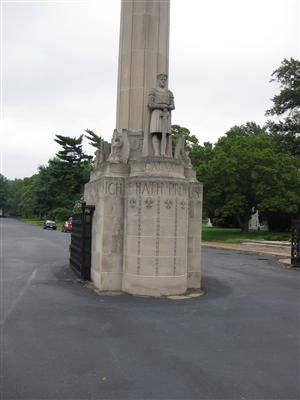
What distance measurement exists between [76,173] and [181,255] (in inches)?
2473

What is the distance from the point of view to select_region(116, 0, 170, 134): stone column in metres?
11.3

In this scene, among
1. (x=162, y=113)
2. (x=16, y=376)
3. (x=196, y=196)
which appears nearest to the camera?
(x=16, y=376)

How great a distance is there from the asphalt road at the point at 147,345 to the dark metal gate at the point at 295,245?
22.2ft

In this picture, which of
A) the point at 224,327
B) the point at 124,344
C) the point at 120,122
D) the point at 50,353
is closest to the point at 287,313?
the point at 224,327

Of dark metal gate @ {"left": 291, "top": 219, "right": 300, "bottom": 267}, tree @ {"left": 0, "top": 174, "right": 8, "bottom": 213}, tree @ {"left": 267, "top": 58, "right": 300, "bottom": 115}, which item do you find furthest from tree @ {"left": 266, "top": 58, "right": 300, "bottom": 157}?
tree @ {"left": 0, "top": 174, "right": 8, "bottom": 213}

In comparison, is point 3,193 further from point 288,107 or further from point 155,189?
point 155,189

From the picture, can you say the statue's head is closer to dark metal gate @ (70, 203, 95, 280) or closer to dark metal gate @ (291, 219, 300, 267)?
dark metal gate @ (70, 203, 95, 280)

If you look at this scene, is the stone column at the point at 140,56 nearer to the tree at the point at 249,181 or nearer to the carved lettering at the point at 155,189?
the carved lettering at the point at 155,189

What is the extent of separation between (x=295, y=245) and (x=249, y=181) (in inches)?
700

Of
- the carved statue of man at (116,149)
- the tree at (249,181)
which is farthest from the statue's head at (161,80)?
the tree at (249,181)

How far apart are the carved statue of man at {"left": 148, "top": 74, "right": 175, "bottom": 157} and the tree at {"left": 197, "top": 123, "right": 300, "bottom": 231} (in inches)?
904

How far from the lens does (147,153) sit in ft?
34.4

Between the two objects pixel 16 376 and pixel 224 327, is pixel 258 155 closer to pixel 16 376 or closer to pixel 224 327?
pixel 224 327

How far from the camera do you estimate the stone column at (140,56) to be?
11.3 meters
